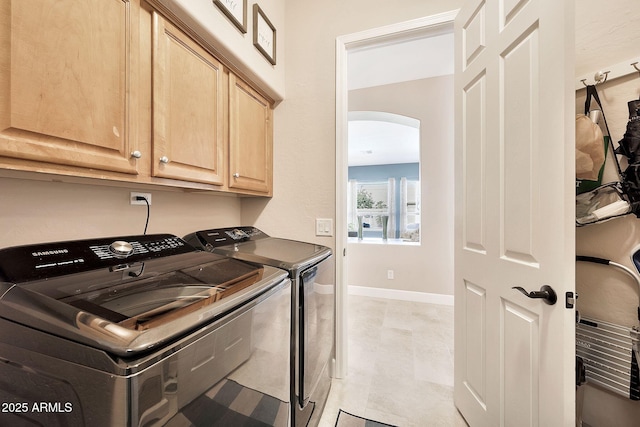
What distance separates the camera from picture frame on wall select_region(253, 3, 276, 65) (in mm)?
1560

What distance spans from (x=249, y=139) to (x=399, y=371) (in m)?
1.96

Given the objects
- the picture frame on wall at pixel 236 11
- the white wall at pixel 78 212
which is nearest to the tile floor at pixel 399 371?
the white wall at pixel 78 212

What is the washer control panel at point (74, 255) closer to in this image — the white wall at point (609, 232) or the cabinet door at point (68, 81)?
the cabinet door at point (68, 81)

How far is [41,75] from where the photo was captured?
27.4 inches

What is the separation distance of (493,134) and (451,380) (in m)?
1.65

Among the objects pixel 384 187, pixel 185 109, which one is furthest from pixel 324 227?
pixel 384 187

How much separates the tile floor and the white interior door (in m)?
0.21

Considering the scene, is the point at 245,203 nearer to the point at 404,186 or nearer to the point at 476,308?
the point at 476,308

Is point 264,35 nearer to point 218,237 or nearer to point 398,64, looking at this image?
point 218,237

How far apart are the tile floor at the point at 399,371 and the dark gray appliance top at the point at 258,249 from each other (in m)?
0.96

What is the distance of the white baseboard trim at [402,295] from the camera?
320 cm

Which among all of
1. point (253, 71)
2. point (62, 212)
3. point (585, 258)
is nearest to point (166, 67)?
point (253, 71)

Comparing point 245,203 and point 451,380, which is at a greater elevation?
point 245,203

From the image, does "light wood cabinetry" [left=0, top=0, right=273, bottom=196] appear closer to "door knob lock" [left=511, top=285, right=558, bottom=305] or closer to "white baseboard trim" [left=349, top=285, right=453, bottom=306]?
"door knob lock" [left=511, top=285, right=558, bottom=305]
